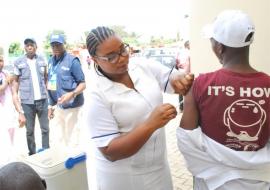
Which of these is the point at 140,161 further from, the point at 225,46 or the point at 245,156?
the point at 225,46

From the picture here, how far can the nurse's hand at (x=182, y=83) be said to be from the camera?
1.32 m

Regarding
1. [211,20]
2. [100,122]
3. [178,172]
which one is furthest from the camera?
[178,172]

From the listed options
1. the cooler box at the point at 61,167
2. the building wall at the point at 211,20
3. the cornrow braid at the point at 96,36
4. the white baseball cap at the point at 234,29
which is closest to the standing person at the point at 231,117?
the white baseball cap at the point at 234,29

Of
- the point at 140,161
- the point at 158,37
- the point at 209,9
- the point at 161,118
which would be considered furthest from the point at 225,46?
the point at 158,37

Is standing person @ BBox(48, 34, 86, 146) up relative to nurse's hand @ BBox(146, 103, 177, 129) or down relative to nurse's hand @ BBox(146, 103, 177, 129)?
down

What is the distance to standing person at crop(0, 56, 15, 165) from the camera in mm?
3848

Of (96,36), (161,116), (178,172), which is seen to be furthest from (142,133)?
(178,172)

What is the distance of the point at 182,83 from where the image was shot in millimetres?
1352

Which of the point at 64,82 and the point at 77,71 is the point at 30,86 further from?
the point at 77,71

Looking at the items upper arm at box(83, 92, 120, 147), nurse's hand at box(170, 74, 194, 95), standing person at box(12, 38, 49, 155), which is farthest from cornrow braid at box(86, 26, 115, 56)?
standing person at box(12, 38, 49, 155)

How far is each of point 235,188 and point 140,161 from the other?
401 millimetres

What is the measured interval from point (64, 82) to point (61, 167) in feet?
6.75

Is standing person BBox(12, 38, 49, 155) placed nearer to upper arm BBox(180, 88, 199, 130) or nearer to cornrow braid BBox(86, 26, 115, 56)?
cornrow braid BBox(86, 26, 115, 56)

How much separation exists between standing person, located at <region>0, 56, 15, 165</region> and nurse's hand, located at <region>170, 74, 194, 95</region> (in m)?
2.95
